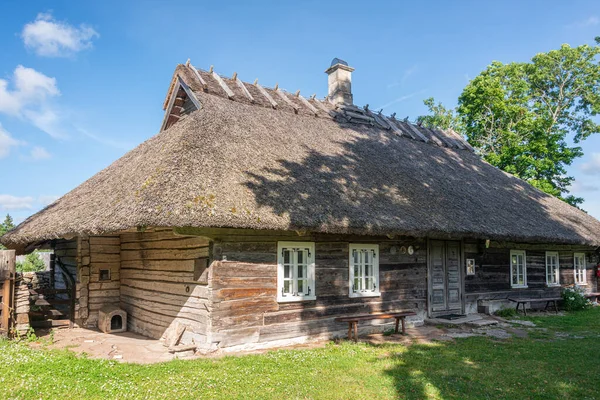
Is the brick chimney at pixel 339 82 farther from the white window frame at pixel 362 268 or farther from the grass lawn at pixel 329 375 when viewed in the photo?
the grass lawn at pixel 329 375

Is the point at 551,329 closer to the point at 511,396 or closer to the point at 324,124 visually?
the point at 511,396

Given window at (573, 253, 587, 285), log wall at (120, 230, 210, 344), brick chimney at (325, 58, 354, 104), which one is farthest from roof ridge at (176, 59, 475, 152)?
window at (573, 253, 587, 285)

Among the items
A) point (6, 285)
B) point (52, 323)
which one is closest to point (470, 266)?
point (52, 323)

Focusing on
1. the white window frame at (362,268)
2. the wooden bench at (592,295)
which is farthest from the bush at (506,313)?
the white window frame at (362,268)

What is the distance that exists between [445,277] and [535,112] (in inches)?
785

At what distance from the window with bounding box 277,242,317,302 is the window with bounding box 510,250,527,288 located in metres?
7.55

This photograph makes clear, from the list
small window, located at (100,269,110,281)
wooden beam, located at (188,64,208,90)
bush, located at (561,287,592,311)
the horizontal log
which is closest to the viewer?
the horizontal log

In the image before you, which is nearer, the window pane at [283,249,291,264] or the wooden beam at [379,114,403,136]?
the window pane at [283,249,291,264]

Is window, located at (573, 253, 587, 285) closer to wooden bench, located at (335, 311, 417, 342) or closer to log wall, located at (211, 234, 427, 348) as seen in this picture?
Result: log wall, located at (211, 234, 427, 348)

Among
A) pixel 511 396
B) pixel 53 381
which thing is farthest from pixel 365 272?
pixel 53 381

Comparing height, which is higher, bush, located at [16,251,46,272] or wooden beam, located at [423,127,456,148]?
wooden beam, located at [423,127,456,148]

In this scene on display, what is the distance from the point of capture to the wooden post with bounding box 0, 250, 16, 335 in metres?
8.44

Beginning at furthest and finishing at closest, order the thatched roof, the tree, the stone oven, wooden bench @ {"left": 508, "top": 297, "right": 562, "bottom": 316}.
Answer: the tree, wooden bench @ {"left": 508, "top": 297, "right": 562, "bottom": 316}, the stone oven, the thatched roof

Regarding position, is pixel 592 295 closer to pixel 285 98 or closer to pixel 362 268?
pixel 362 268
